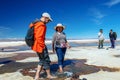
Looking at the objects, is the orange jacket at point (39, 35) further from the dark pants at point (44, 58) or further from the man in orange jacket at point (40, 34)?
the dark pants at point (44, 58)

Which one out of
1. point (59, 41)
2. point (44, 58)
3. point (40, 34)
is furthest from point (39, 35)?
point (59, 41)

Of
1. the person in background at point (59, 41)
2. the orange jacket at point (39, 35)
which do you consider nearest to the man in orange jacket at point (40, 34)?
the orange jacket at point (39, 35)

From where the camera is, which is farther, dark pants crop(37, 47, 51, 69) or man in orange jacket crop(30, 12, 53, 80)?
dark pants crop(37, 47, 51, 69)

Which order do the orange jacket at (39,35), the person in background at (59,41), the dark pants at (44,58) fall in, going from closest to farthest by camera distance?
the orange jacket at (39,35)
the dark pants at (44,58)
the person in background at (59,41)

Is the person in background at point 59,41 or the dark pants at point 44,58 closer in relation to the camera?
the dark pants at point 44,58

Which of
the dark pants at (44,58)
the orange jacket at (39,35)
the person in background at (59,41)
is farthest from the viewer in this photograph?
the person in background at (59,41)

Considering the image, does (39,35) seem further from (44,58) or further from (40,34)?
(44,58)

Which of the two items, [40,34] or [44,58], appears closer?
[40,34]

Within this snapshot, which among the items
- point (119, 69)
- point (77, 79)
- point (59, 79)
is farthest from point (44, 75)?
point (119, 69)

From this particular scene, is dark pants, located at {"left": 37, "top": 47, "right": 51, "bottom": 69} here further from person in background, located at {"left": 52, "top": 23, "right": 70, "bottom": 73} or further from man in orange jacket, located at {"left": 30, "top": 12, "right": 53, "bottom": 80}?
person in background, located at {"left": 52, "top": 23, "right": 70, "bottom": 73}

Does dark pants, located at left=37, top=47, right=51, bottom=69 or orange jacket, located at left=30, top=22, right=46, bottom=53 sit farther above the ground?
orange jacket, located at left=30, top=22, right=46, bottom=53

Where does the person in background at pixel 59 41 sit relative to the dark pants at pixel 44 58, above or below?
above

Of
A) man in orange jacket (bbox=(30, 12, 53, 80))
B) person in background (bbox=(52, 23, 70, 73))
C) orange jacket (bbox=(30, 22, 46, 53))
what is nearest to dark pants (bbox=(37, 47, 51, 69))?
man in orange jacket (bbox=(30, 12, 53, 80))

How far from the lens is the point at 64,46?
428 inches
